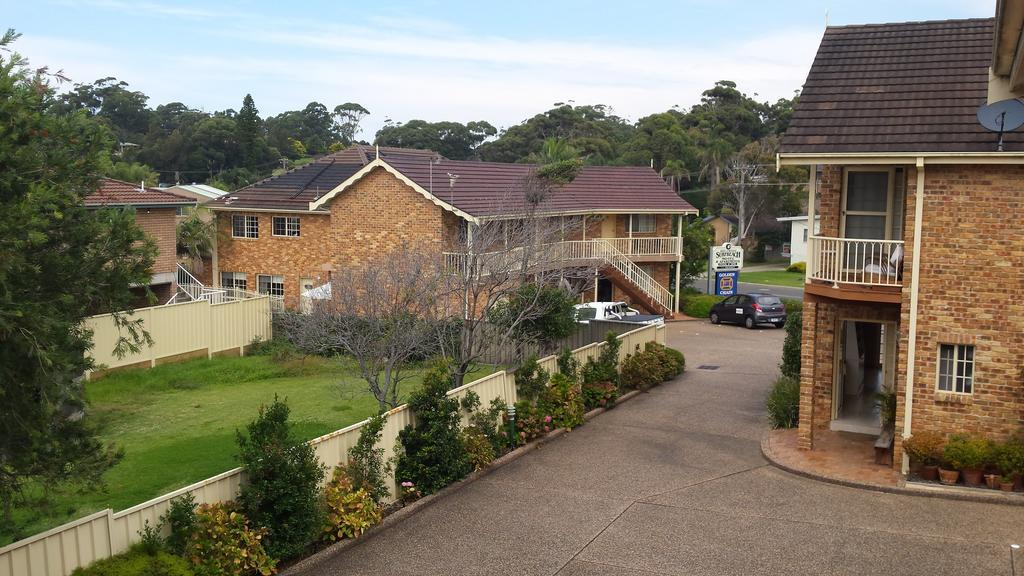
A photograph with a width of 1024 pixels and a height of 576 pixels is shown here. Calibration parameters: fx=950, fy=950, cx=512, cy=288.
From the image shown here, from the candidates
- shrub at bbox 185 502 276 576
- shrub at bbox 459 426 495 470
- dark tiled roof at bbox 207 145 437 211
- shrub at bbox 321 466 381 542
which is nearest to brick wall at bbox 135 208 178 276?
dark tiled roof at bbox 207 145 437 211

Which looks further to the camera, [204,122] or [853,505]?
[204,122]

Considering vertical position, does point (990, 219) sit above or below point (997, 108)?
below

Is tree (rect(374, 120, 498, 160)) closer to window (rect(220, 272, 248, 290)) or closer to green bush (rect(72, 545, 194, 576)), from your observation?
window (rect(220, 272, 248, 290))

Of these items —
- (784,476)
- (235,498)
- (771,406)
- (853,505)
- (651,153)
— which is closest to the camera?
(235,498)

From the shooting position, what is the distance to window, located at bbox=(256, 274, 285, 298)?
114 ft

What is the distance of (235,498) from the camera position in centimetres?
1145

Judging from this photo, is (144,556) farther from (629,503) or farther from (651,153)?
(651,153)

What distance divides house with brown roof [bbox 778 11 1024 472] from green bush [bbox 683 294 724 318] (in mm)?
20259

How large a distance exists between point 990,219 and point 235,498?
1187 cm

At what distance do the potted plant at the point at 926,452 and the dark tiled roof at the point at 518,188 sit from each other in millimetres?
12467

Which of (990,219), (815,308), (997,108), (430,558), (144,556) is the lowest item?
(430,558)

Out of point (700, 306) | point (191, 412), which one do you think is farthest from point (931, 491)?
point (700, 306)

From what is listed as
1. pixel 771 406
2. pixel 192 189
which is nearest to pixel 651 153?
pixel 192 189

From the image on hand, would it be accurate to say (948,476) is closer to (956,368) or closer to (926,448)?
(926,448)
